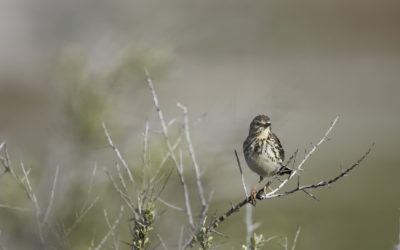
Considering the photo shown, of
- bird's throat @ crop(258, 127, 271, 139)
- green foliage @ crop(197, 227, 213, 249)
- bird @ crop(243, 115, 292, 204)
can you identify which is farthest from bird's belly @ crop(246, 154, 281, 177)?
green foliage @ crop(197, 227, 213, 249)

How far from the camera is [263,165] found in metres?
6.04

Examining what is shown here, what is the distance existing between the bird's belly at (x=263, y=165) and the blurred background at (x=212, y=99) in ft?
1.42

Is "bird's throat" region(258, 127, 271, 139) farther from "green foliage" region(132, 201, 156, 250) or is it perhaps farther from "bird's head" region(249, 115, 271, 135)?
"green foliage" region(132, 201, 156, 250)

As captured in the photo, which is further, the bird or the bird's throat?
the bird's throat

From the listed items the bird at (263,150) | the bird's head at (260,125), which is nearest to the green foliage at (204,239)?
the bird at (263,150)

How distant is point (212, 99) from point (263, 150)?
54.6ft

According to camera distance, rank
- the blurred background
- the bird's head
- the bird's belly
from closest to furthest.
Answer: the bird's belly < the bird's head < the blurred background

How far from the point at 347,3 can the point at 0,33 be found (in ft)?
54.8

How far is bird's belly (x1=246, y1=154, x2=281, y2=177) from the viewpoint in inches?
238

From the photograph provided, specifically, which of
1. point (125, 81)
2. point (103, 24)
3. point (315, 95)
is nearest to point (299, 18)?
point (315, 95)

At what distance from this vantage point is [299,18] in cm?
3341

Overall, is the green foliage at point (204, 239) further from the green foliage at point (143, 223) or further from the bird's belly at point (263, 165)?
the bird's belly at point (263, 165)

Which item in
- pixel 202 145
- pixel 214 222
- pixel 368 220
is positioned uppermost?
pixel 368 220

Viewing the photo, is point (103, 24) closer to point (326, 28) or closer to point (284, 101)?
point (284, 101)
